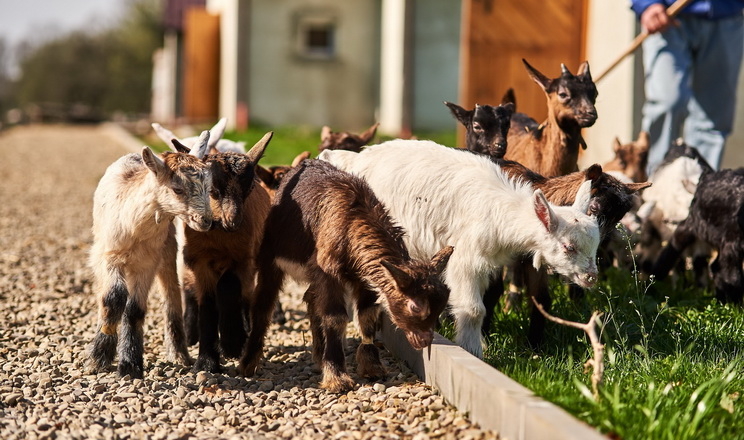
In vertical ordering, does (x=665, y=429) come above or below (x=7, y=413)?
A: above

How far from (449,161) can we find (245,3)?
58.2 ft

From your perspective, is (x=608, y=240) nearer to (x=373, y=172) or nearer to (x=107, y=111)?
(x=373, y=172)

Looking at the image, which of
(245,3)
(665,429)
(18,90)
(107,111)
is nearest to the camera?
(665,429)

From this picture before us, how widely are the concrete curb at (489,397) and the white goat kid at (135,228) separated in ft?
4.89

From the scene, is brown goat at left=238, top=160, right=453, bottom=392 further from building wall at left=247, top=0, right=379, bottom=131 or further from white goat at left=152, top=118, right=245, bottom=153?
building wall at left=247, top=0, right=379, bottom=131

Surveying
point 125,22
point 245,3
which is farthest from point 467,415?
point 125,22

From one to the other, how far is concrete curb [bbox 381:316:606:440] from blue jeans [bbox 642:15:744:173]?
12.6 ft

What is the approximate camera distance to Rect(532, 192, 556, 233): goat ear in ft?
18.1

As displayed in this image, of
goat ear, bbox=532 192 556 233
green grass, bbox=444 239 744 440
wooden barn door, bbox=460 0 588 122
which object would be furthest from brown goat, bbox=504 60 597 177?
wooden barn door, bbox=460 0 588 122

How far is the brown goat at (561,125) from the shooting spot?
692 cm

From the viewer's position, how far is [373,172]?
6445 mm

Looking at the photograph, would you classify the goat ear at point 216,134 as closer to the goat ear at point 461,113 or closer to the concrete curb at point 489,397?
the goat ear at point 461,113

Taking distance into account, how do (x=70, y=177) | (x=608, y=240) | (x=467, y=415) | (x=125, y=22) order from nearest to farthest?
(x=467, y=415), (x=608, y=240), (x=70, y=177), (x=125, y=22)

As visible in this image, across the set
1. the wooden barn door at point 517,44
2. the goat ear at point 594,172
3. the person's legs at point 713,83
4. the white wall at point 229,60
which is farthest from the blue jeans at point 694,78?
the white wall at point 229,60
